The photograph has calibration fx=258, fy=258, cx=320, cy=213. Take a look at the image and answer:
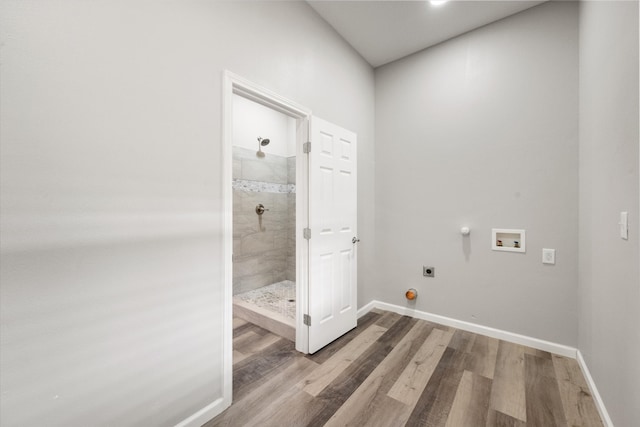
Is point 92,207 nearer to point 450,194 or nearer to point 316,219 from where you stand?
point 316,219

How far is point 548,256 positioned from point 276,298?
277 cm

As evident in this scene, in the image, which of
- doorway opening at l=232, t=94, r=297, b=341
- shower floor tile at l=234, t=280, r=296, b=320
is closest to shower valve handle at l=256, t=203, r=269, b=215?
doorway opening at l=232, t=94, r=297, b=341

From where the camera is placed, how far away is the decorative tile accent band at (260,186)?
343 centimetres

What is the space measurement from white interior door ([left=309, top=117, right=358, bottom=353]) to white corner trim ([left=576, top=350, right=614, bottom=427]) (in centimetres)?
170

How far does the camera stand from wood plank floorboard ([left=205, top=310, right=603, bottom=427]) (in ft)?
4.87

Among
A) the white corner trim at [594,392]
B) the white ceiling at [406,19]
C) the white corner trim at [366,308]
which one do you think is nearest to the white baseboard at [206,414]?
the white corner trim at [366,308]

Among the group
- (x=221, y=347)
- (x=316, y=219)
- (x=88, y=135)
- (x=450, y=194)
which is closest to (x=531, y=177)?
(x=450, y=194)

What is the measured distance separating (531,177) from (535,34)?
1230 millimetres

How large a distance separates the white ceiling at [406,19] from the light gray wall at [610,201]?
26.9 inches

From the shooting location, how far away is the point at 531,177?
7.34ft

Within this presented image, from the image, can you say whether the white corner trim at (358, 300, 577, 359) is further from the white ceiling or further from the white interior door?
the white ceiling

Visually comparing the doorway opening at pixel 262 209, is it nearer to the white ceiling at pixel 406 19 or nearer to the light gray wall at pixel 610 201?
the white ceiling at pixel 406 19

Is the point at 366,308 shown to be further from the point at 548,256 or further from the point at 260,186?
the point at 260,186

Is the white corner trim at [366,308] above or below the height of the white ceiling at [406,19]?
below
